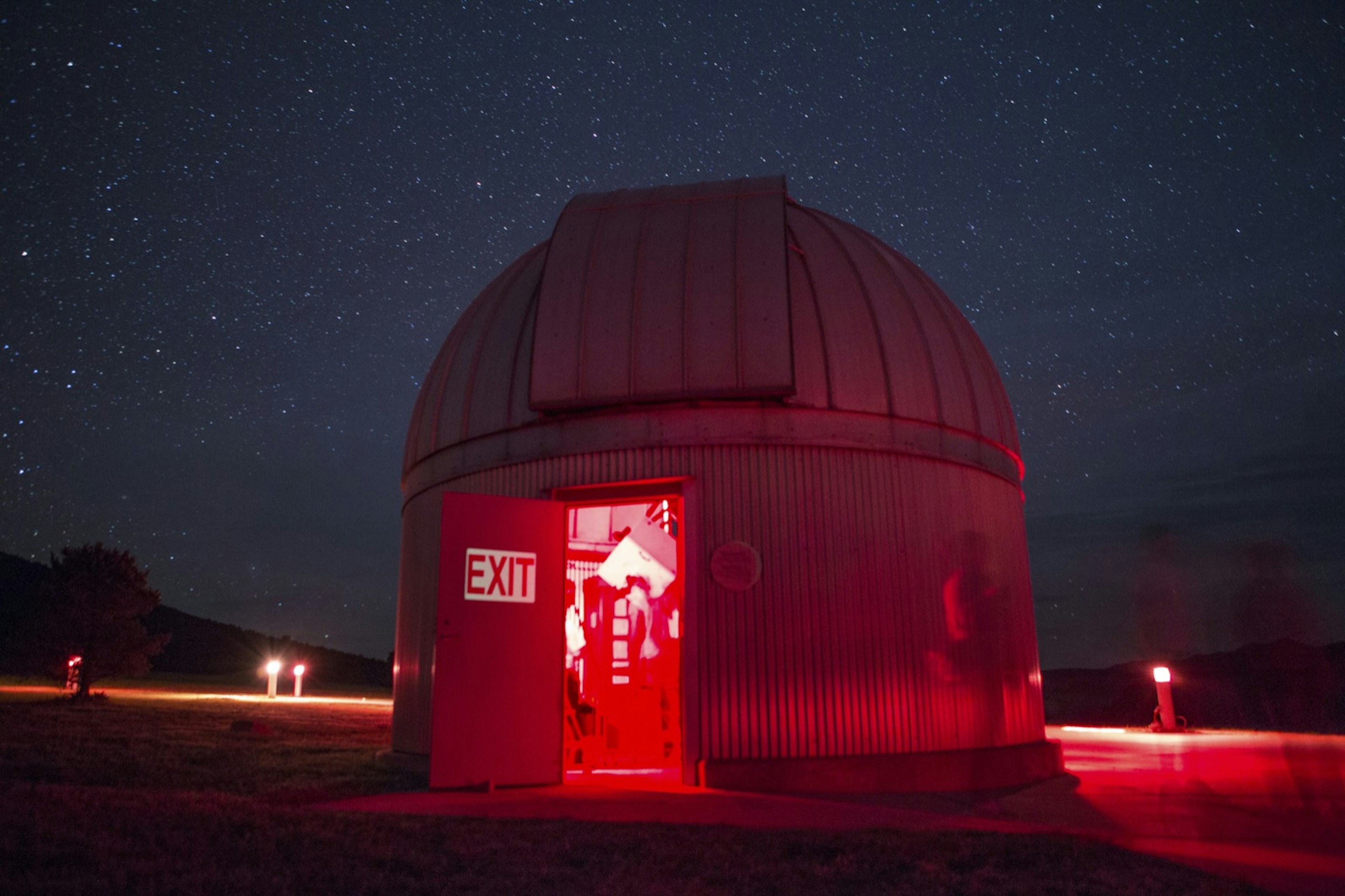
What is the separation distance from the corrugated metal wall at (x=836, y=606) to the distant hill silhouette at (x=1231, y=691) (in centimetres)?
2031

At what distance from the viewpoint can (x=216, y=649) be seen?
3260 inches

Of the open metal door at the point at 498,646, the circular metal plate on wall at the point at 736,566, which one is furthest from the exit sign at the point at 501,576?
the circular metal plate on wall at the point at 736,566

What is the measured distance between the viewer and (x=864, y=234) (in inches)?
478

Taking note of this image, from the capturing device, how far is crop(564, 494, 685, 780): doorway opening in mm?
11086

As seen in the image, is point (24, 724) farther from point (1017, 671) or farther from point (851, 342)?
point (1017, 671)

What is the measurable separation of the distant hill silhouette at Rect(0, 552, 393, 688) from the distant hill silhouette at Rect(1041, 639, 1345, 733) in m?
42.1

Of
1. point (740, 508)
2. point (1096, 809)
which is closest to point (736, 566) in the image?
point (740, 508)

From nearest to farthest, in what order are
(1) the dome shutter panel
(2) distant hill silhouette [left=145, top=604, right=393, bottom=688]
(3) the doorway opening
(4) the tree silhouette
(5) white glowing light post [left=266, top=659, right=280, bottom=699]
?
(1) the dome shutter panel, (3) the doorway opening, (4) the tree silhouette, (5) white glowing light post [left=266, top=659, right=280, bottom=699], (2) distant hill silhouette [left=145, top=604, right=393, bottom=688]

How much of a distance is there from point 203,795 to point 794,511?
5.90 m

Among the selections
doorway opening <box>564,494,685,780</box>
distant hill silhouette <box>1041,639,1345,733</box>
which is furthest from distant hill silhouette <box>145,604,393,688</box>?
doorway opening <box>564,494,685,780</box>

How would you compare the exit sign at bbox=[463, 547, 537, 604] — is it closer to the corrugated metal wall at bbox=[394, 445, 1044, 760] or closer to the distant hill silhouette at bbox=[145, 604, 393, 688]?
the corrugated metal wall at bbox=[394, 445, 1044, 760]

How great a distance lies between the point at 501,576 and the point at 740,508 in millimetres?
2581

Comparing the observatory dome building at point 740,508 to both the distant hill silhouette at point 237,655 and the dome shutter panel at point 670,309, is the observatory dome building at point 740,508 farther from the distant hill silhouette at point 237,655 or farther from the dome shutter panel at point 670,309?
the distant hill silhouette at point 237,655

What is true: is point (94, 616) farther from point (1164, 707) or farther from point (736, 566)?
point (1164, 707)
